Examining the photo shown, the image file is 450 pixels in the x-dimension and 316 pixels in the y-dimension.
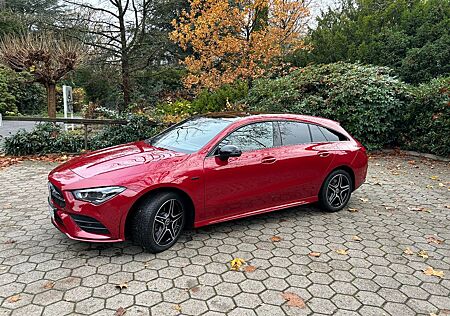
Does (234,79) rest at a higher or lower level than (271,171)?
higher

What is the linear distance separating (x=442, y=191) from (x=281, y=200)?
3.64 m

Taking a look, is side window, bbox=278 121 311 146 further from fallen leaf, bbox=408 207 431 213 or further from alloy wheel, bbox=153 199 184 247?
fallen leaf, bbox=408 207 431 213

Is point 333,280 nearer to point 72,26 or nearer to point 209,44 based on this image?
point 209,44

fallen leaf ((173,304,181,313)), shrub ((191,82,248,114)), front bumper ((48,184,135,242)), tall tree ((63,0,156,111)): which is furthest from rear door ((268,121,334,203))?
tall tree ((63,0,156,111))

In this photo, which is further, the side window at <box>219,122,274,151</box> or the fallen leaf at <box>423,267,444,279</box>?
the side window at <box>219,122,274,151</box>

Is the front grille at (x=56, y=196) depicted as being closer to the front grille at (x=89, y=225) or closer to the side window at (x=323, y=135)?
the front grille at (x=89, y=225)

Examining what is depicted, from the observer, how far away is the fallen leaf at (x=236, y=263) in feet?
11.5

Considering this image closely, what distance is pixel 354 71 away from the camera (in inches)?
384

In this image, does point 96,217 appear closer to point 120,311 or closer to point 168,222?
point 168,222

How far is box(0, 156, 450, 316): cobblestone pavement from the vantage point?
2.92 meters

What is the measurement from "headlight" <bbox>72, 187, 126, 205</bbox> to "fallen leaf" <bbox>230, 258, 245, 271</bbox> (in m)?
1.31

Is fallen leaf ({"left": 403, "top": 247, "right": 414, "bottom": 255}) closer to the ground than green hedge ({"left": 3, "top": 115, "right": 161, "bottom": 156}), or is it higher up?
closer to the ground

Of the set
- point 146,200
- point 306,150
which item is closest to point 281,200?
point 306,150

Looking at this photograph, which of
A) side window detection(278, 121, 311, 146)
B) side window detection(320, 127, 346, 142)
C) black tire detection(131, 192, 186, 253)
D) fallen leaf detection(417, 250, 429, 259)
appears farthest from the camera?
side window detection(320, 127, 346, 142)
